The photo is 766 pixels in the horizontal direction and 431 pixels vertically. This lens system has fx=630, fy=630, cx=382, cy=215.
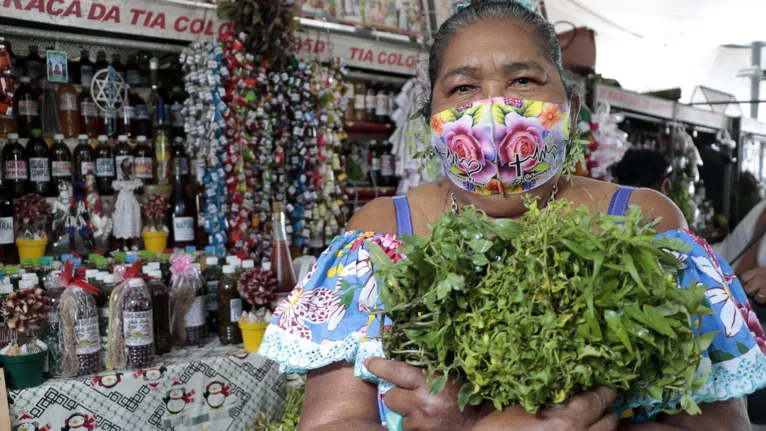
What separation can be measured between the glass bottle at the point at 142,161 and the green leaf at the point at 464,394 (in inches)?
119

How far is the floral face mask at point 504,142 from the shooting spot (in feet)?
4.04

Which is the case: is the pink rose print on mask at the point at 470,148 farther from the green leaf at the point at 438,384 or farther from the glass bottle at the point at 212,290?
the glass bottle at the point at 212,290

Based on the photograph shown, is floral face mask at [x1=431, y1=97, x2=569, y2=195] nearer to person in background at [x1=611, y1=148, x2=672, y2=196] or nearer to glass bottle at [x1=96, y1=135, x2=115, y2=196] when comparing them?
glass bottle at [x1=96, y1=135, x2=115, y2=196]

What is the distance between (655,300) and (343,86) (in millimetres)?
3719

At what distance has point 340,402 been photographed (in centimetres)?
111

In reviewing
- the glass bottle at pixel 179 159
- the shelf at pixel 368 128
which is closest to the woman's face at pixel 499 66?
the glass bottle at pixel 179 159

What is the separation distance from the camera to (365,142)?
492 centimetres

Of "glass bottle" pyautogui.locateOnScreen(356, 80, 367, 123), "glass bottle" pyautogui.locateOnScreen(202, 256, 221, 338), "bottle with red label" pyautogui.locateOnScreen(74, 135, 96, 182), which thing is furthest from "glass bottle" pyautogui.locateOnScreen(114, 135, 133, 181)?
"glass bottle" pyautogui.locateOnScreen(356, 80, 367, 123)

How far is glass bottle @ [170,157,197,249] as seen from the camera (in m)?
3.59

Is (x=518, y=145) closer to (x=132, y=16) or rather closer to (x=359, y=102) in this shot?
(x=132, y=16)

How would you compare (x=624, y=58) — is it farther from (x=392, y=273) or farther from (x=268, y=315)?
(x=392, y=273)

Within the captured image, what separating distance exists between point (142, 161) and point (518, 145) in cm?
270

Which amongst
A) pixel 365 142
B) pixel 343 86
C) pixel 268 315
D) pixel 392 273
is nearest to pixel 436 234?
pixel 392 273

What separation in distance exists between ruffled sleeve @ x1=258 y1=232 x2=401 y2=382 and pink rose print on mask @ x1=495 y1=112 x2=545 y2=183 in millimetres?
268
